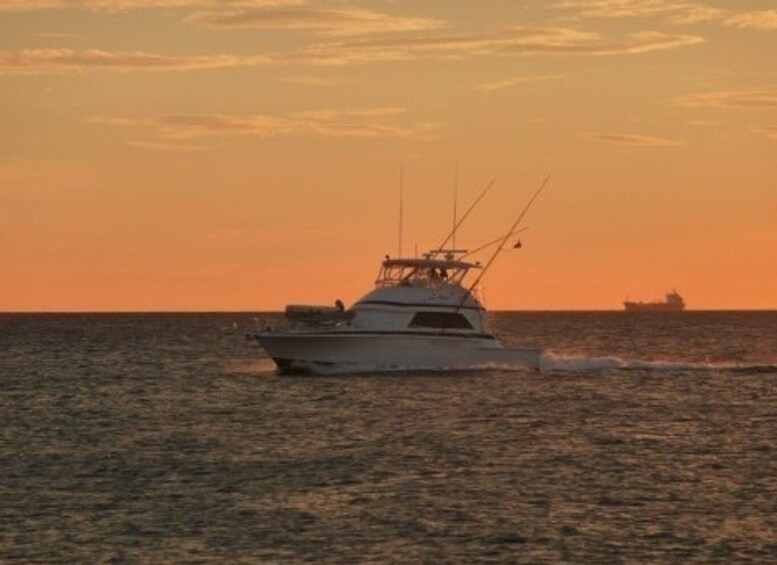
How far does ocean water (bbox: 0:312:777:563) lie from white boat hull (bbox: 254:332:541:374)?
2.56 ft

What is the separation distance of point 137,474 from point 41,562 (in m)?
14.0

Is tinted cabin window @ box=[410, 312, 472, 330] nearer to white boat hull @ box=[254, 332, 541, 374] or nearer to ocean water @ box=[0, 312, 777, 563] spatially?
white boat hull @ box=[254, 332, 541, 374]

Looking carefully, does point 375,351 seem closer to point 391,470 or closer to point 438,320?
point 438,320

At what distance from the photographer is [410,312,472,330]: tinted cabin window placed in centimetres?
8662

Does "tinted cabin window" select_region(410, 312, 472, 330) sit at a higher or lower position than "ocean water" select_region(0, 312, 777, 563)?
higher

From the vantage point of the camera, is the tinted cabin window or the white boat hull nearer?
the white boat hull

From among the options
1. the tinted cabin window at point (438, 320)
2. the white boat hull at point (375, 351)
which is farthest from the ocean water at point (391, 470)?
the tinted cabin window at point (438, 320)

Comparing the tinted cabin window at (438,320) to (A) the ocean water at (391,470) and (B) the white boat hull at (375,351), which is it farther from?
(A) the ocean water at (391,470)

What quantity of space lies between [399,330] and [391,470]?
3658cm

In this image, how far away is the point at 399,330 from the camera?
3403 inches

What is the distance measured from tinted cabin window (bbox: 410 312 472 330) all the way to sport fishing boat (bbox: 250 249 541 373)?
0.05 m

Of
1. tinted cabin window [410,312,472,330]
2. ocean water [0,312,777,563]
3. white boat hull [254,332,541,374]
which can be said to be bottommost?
ocean water [0,312,777,563]

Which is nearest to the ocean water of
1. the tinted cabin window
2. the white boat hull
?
the white boat hull

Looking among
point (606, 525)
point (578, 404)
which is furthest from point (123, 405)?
point (606, 525)
